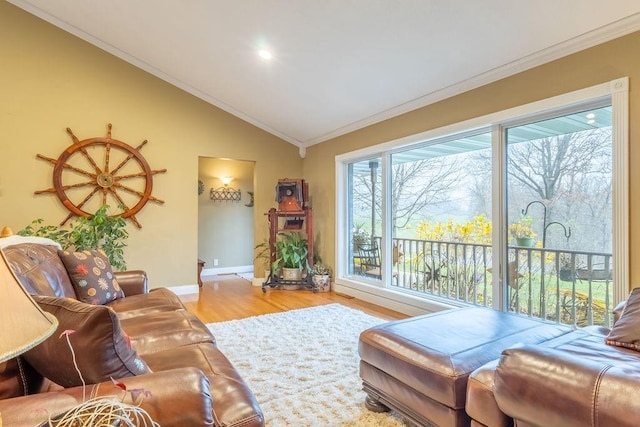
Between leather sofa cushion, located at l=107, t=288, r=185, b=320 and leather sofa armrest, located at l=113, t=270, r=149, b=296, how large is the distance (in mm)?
292

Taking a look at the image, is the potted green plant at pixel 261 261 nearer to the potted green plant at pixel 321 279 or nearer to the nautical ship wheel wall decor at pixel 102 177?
the potted green plant at pixel 321 279

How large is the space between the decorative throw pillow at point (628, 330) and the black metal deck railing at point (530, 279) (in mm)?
1023

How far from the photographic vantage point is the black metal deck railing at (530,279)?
8.67 ft

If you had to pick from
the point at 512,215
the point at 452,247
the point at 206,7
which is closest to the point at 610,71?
the point at 512,215

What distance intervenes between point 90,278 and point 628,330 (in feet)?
10.6

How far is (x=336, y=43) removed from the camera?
3.22 metres

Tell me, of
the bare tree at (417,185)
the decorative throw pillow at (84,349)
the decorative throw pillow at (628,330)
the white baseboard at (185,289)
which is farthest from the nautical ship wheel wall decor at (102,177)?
the decorative throw pillow at (628,330)

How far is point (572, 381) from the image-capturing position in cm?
105

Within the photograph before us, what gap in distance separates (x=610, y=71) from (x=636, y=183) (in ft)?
2.67

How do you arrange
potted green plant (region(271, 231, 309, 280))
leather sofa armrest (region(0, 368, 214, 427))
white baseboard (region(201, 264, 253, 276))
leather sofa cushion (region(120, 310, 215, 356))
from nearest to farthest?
leather sofa armrest (region(0, 368, 214, 427))
leather sofa cushion (region(120, 310, 215, 356))
potted green plant (region(271, 231, 309, 280))
white baseboard (region(201, 264, 253, 276))

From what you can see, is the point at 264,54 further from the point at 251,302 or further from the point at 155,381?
the point at 155,381

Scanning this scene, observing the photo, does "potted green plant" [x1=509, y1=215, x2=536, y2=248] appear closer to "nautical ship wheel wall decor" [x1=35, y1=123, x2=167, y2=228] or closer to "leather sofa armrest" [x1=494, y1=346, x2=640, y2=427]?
"leather sofa armrest" [x1=494, y1=346, x2=640, y2=427]

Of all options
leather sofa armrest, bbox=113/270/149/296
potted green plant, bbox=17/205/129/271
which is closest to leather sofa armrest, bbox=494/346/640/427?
leather sofa armrest, bbox=113/270/149/296

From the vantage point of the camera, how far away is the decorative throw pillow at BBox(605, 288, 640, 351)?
1489 mm
